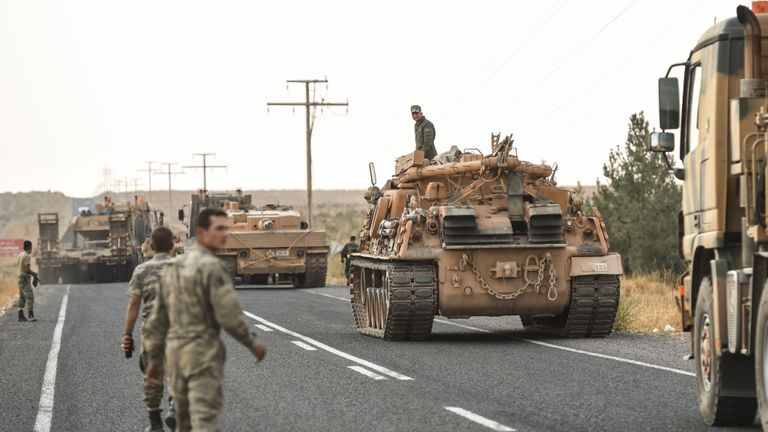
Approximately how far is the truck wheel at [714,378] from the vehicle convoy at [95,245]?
41468 millimetres

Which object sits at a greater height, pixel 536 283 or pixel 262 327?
pixel 536 283

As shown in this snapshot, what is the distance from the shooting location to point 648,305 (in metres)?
27.0

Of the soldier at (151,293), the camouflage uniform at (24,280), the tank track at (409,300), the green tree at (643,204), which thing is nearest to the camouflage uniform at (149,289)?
Result: the soldier at (151,293)

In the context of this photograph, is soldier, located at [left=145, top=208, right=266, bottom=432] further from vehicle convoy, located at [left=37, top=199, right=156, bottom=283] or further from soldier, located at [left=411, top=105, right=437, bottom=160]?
vehicle convoy, located at [left=37, top=199, right=156, bottom=283]

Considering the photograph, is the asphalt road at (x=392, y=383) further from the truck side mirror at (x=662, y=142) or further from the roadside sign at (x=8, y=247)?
the roadside sign at (x=8, y=247)

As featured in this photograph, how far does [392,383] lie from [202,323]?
6.70 metres

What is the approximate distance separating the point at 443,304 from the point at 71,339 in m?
5.95

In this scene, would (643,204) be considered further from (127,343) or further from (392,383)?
(127,343)

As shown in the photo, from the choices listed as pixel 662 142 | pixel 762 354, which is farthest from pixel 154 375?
pixel 662 142

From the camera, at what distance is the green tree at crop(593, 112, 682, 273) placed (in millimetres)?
37125

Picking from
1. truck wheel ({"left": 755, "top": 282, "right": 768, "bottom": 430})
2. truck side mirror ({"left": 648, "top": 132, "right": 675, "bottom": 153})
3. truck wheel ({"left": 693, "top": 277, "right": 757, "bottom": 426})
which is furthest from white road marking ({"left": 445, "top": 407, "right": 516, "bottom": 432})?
truck side mirror ({"left": 648, "top": 132, "right": 675, "bottom": 153})

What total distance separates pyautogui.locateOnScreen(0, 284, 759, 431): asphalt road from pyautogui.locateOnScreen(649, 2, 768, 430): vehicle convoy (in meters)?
0.51

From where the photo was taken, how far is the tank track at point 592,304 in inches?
786

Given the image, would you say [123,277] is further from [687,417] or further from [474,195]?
[687,417]
